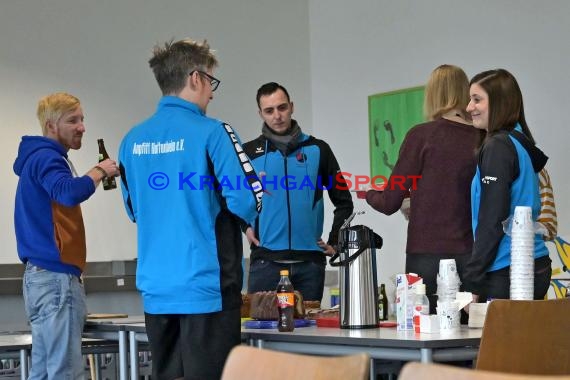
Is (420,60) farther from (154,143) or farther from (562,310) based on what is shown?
(562,310)

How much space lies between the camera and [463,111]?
356 centimetres

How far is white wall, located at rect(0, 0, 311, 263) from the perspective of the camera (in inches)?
244

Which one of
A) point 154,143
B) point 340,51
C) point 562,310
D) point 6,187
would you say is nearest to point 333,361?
point 562,310

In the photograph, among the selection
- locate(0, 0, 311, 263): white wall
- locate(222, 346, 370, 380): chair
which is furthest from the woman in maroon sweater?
locate(0, 0, 311, 263): white wall

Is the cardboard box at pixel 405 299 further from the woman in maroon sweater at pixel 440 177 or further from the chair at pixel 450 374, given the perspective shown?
the chair at pixel 450 374

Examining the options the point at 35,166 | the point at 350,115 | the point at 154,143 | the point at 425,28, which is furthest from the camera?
the point at 350,115

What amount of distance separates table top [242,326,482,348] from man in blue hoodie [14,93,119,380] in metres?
0.78

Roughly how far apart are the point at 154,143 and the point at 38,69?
138 inches

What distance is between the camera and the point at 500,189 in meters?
3.08

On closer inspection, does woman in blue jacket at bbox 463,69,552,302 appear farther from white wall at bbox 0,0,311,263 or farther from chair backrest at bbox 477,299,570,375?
white wall at bbox 0,0,311,263

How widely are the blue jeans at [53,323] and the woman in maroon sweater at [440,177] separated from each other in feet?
4.18

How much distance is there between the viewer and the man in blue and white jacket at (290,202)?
439 cm

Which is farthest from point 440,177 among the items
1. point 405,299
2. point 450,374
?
point 450,374

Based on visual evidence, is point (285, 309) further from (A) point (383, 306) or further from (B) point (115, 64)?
(B) point (115, 64)
